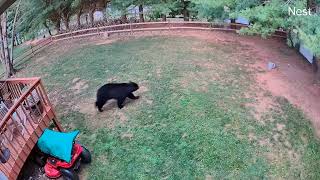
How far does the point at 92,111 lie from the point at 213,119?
11.5 feet

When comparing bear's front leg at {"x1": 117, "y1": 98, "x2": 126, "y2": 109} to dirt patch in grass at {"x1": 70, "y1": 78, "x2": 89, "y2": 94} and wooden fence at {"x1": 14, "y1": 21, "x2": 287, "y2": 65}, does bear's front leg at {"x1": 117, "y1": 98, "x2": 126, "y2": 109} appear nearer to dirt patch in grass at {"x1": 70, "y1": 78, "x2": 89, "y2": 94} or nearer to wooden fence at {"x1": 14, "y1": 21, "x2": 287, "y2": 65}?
dirt patch in grass at {"x1": 70, "y1": 78, "x2": 89, "y2": 94}

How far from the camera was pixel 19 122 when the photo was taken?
771 cm

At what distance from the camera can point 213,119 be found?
946 centimetres

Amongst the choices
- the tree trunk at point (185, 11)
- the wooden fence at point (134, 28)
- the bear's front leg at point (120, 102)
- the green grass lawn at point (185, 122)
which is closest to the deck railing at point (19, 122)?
the green grass lawn at point (185, 122)

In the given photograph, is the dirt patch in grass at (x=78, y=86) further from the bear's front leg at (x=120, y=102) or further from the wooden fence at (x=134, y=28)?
the wooden fence at (x=134, y=28)

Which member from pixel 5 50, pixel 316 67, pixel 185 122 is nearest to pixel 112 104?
pixel 185 122

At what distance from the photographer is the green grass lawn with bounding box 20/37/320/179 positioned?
8156 millimetres

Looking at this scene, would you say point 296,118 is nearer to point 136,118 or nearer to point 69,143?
point 136,118

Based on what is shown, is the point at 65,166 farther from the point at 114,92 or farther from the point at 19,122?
the point at 114,92

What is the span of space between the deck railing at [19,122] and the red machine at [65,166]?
1.85 ft

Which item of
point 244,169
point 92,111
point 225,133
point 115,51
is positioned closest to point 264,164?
point 244,169

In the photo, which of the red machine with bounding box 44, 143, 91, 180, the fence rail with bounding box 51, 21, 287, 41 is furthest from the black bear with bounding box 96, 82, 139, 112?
the fence rail with bounding box 51, 21, 287, 41

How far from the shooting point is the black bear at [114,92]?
994 cm

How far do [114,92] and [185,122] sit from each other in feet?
7.18
